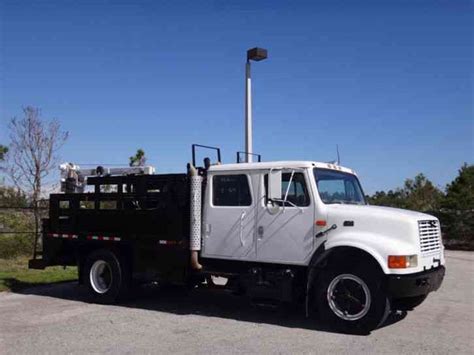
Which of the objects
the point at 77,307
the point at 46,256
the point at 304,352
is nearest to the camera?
the point at 304,352

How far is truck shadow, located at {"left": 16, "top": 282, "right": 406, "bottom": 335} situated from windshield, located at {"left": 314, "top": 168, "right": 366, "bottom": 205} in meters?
1.86

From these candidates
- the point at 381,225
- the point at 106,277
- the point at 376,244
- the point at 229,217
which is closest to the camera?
the point at 376,244

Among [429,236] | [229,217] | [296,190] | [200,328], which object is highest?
[296,190]

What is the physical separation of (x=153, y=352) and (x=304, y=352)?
1.80m

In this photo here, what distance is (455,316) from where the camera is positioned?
8.97 meters

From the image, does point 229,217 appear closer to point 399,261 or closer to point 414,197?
point 399,261

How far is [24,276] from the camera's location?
42.7ft

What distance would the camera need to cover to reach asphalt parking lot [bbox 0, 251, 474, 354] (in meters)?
6.85

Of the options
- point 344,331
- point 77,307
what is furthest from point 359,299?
point 77,307

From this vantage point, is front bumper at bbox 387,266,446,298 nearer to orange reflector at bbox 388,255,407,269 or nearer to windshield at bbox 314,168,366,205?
orange reflector at bbox 388,255,407,269

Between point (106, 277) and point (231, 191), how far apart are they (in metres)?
3.16

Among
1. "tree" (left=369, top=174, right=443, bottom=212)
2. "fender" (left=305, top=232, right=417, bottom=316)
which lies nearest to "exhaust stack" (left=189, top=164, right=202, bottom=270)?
"fender" (left=305, top=232, right=417, bottom=316)

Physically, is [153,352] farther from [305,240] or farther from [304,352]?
[305,240]

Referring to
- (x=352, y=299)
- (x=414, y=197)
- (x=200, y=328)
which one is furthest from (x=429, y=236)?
(x=414, y=197)
